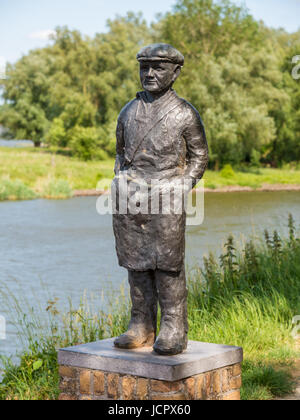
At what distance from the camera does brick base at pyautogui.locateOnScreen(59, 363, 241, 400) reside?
4590 millimetres

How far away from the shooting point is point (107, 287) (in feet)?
35.7

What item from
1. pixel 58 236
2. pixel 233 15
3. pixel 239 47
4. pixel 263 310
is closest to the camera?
pixel 263 310

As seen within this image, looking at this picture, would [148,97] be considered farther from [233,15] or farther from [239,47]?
[233,15]

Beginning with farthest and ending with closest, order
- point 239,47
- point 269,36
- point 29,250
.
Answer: point 269,36, point 239,47, point 29,250

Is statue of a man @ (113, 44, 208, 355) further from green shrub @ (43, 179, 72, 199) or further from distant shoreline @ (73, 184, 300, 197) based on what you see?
distant shoreline @ (73, 184, 300, 197)

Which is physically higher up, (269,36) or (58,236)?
(269,36)

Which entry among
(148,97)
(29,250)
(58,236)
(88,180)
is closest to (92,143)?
(88,180)

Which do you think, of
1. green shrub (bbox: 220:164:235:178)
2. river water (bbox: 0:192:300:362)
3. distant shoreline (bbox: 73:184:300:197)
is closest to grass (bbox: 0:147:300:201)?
green shrub (bbox: 220:164:235:178)

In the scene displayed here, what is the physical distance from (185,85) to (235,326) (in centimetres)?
2938

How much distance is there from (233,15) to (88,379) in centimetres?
3933

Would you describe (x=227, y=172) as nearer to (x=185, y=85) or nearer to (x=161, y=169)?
(x=185, y=85)

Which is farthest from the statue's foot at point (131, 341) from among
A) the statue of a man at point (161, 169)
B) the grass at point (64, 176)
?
the grass at point (64, 176)

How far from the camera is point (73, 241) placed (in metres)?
18.0

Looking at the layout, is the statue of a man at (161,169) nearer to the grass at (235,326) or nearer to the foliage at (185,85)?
the grass at (235,326)
